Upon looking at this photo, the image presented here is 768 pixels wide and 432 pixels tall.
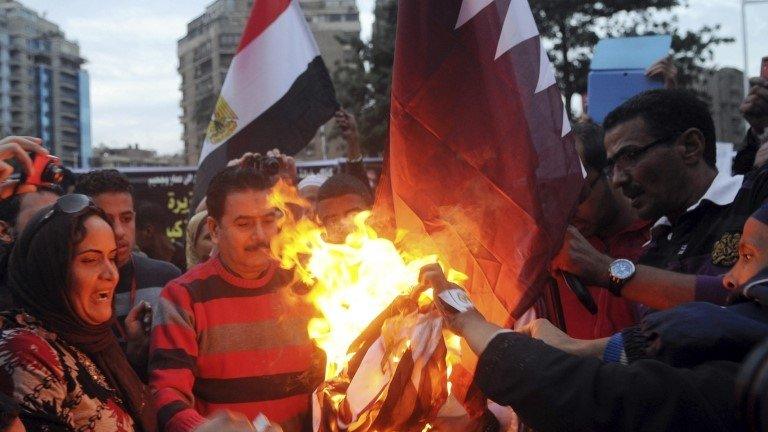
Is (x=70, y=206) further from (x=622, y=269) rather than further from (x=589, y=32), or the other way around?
(x=589, y=32)

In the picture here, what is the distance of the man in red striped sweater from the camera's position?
320cm

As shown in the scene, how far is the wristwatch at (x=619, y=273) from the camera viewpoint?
3052 millimetres

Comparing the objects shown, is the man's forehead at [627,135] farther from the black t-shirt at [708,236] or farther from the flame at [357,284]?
the flame at [357,284]

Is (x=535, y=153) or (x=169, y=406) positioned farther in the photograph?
(x=169, y=406)

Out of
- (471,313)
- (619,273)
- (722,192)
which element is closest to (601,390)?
(471,313)

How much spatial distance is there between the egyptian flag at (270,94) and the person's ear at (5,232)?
6.88 feet

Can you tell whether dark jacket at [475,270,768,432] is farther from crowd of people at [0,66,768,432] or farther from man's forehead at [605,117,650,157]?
man's forehead at [605,117,650,157]

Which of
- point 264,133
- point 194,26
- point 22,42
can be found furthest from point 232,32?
point 264,133

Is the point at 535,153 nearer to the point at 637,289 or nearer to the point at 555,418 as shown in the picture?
the point at 637,289

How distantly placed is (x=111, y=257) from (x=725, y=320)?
7.53 ft

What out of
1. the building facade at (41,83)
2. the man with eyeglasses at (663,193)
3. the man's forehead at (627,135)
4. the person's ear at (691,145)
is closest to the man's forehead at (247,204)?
the man with eyeglasses at (663,193)

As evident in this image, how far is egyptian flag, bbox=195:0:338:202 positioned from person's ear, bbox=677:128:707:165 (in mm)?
3498

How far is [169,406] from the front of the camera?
3.02m

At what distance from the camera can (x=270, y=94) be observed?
645 centimetres
